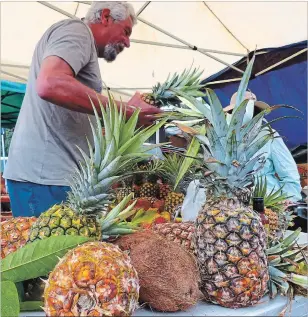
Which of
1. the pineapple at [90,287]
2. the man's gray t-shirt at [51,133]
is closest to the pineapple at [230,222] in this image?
the pineapple at [90,287]

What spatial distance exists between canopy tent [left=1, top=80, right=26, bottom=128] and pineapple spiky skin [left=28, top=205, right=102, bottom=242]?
427cm

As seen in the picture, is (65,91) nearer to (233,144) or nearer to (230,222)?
(233,144)

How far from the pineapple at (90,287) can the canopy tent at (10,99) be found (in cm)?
456

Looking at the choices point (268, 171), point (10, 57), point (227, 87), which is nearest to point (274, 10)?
point (227, 87)

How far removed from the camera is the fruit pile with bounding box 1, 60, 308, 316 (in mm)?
807

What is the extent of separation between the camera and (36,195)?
5.70 feet

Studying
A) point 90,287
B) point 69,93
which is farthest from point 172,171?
point 90,287

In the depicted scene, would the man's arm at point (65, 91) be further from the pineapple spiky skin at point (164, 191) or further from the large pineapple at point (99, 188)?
the pineapple spiky skin at point (164, 191)

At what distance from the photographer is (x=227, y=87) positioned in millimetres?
5375

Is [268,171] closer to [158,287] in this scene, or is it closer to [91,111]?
[91,111]

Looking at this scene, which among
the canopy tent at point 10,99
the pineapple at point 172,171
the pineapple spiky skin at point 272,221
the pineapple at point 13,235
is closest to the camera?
the pineapple at point 13,235

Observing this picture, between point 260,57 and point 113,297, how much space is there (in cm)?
478

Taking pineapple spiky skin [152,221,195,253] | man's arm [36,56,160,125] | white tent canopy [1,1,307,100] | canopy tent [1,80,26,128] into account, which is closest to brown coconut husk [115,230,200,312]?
pineapple spiky skin [152,221,195,253]

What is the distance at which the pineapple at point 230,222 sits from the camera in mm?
1001
